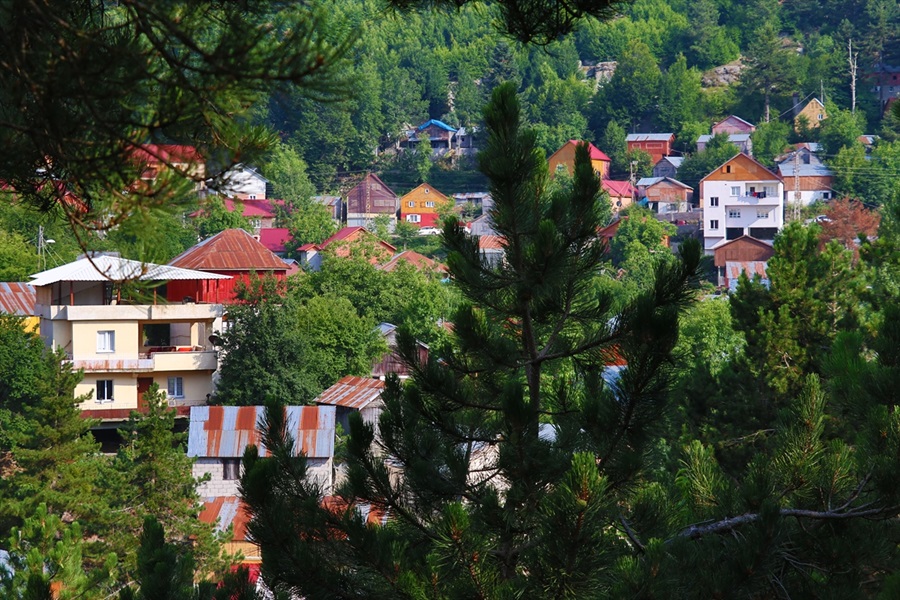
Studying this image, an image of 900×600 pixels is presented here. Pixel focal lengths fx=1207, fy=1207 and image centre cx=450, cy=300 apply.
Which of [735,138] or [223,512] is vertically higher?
[735,138]

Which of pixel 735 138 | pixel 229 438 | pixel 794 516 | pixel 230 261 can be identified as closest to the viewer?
pixel 794 516

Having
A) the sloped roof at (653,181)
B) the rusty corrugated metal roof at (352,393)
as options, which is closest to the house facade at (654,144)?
the sloped roof at (653,181)

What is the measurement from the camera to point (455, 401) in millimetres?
5840

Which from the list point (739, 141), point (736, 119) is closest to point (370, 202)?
point (739, 141)

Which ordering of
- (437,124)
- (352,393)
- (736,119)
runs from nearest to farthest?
(352,393)
(736,119)
(437,124)

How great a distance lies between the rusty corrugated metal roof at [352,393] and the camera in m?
24.5

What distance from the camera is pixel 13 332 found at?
1045 inches

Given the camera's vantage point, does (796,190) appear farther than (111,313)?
Yes

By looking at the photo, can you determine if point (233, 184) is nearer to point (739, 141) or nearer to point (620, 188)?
point (620, 188)

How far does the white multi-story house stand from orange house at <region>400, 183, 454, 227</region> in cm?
1707

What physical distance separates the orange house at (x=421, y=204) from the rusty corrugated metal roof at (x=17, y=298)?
39.9 metres

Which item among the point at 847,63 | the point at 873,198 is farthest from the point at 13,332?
the point at 847,63

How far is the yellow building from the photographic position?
274 feet

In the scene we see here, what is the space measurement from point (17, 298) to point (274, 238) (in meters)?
30.9
